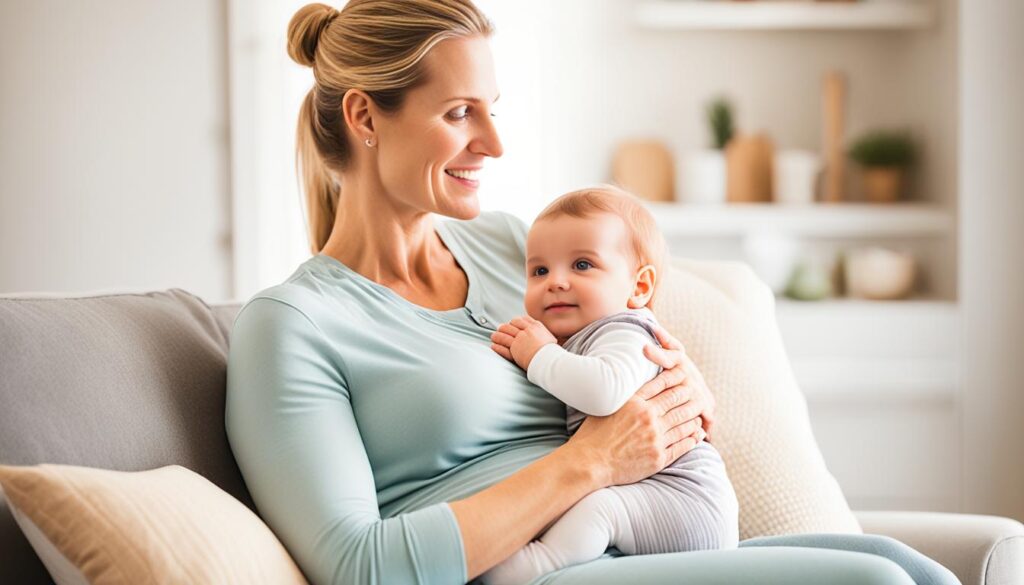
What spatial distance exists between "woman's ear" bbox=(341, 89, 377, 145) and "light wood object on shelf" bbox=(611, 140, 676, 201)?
8.18 ft

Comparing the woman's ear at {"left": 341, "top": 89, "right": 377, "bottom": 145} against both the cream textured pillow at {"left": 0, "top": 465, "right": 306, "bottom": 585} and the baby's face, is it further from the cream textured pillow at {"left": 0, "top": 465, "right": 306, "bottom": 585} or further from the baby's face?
the cream textured pillow at {"left": 0, "top": 465, "right": 306, "bottom": 585}

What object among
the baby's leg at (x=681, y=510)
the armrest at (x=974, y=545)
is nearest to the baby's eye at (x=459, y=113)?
the baby's leg at (x=681, y=510)

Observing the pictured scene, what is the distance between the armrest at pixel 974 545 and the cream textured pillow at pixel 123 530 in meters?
0.99

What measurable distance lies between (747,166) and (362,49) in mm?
2655

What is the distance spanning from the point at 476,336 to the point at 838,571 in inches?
24.3

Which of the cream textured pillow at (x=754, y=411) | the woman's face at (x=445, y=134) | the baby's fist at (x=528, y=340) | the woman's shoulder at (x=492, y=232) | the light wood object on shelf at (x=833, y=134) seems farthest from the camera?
the light wood object on shelf at (x=833, y=134)

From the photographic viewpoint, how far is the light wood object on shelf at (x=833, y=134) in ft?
13.2

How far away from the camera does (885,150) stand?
13.1ft

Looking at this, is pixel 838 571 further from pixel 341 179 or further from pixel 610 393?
pixel 341 179

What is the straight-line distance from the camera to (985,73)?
3707mm

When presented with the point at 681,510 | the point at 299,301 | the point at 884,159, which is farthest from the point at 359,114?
the point at 884,159

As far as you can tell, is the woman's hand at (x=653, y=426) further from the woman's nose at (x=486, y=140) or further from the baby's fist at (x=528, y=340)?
the woman's nose at (x=486, y=140)

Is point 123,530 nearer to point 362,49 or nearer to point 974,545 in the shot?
point 362,49

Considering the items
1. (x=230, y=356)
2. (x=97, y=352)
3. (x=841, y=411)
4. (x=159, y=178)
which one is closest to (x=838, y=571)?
(x=230, y=356)
